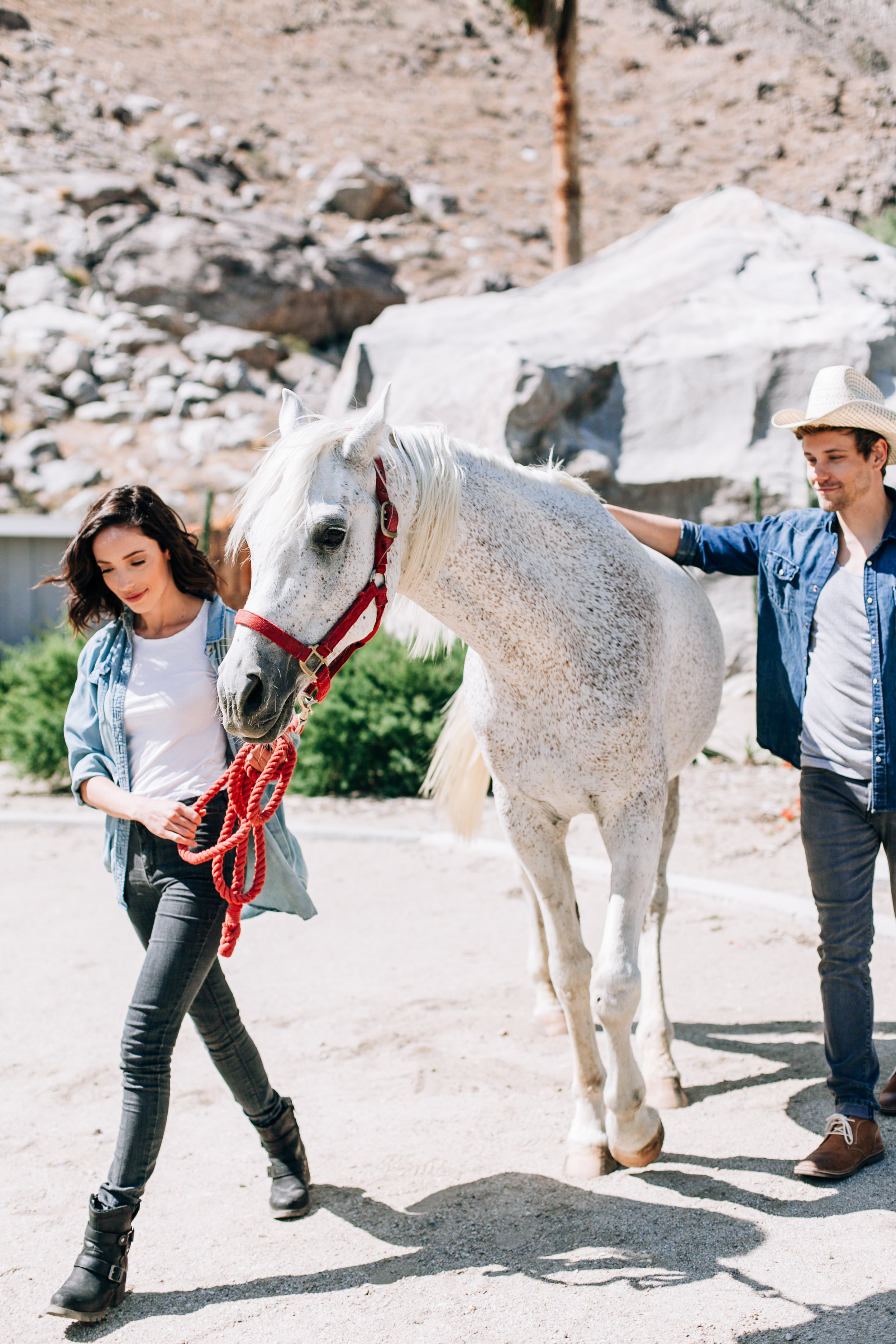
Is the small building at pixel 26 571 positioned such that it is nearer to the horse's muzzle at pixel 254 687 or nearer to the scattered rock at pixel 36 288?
the horse's muzzle at pixel 254 687

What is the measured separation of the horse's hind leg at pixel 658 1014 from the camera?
3.18 meters

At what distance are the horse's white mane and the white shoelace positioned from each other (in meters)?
1.80

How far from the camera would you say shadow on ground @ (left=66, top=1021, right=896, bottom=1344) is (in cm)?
222

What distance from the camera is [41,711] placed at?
8195mm

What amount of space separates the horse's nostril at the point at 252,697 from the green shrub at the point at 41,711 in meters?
6.14

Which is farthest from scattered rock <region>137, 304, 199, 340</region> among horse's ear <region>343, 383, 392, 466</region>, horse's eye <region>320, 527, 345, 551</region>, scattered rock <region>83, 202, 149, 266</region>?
horse's eye <region>320, 527, 345, 551</region>

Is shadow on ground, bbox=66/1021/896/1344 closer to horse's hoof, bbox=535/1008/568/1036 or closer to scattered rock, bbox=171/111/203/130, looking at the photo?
horse's hoof, bbox=535/1008/568/1036

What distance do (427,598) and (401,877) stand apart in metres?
3.66

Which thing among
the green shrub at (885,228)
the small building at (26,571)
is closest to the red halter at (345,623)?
the small building at (26,571)

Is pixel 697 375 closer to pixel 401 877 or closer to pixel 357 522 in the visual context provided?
pixel 401 877

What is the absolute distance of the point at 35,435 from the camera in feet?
65.8

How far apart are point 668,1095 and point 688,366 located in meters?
7.08

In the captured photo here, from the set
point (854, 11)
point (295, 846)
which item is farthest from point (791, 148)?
point (295, 846)

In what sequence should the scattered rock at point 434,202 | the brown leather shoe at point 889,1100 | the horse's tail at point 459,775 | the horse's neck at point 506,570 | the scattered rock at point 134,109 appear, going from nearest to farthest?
the horse's neck at point 506,570
the brown leather shoe at point 889,1100
the horse's tail at point 459,775
the scattered rock at point 434,202
the scattered rock at point 134,109
